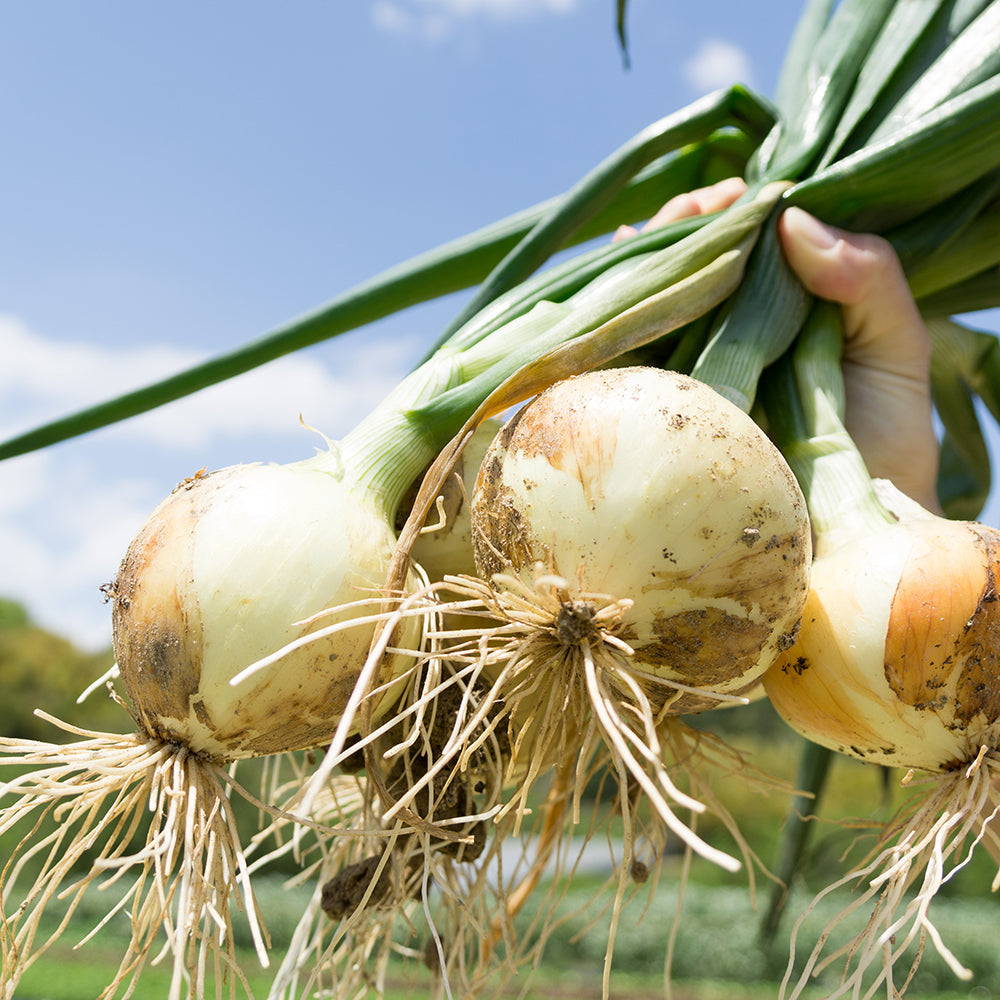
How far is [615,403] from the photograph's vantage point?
0.59m

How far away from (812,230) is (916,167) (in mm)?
116

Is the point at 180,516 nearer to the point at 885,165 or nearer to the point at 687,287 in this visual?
the point at 687,287

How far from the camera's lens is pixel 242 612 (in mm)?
Answer: 583

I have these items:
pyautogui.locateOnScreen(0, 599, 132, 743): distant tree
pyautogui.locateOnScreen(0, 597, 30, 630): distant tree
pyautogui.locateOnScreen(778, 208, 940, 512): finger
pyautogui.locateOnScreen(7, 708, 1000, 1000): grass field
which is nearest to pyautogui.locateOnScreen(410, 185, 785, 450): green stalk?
pyautogui.locateOnScreen(778, 208, 940, 512): finger

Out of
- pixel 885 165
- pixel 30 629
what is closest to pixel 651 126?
pixel 885 165

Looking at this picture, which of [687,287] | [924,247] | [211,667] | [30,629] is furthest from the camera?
[30,629]

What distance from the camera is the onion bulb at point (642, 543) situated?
57cm

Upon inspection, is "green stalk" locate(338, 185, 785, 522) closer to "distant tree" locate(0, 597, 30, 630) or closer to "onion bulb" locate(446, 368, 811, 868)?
"onion bulb" locate(446, 368, 811, 868)

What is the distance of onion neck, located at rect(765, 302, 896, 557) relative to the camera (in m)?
0.71

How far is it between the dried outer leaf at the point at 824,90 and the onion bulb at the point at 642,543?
1.42ft

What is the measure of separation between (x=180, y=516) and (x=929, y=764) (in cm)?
58

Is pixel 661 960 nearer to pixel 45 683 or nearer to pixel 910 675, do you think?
pixel 910 675

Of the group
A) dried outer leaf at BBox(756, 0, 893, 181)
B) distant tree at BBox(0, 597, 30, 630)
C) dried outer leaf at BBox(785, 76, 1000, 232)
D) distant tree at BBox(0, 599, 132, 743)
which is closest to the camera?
dried outer leaf at BBox(785, 76, 1000, 232)

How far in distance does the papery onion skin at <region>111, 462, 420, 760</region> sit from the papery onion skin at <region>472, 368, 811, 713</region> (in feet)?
0.38
